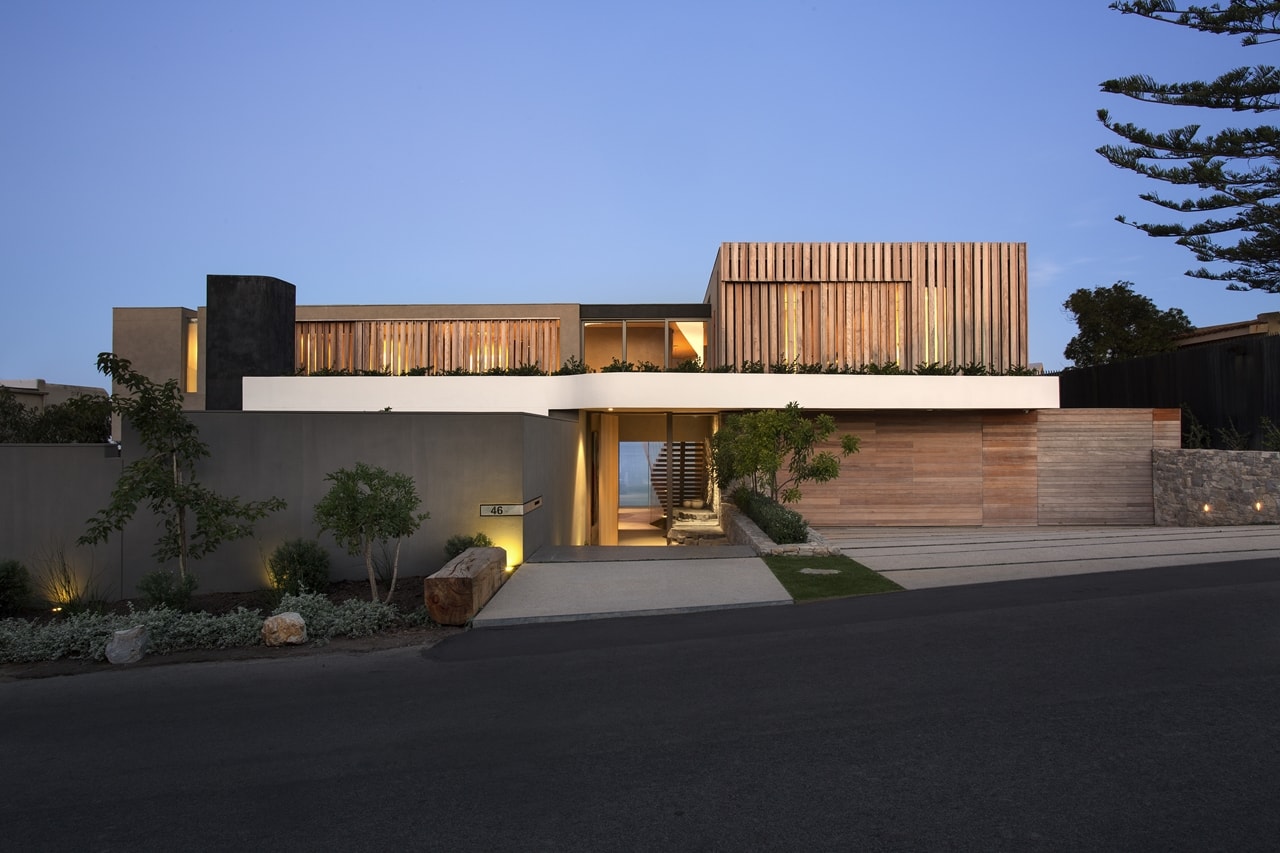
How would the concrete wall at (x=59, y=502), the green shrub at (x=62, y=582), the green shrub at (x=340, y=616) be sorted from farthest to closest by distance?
the concrete wall at (x=59, y=502) → the green shrub at (x=62, y=582) → the green shrub at (x=340, y=616)

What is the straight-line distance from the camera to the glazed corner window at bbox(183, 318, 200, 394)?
26.7m

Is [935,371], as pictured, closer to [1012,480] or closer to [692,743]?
[1012,480]

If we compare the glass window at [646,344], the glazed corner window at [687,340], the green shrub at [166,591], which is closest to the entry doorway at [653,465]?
the glazed corner window at [687,340]

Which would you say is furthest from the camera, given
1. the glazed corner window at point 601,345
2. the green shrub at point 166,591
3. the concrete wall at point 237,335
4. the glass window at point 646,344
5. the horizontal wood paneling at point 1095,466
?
the glass window at point 646,344

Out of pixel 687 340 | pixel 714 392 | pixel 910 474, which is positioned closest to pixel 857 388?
pixel 910 474

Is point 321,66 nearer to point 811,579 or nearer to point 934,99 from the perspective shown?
point 934,99

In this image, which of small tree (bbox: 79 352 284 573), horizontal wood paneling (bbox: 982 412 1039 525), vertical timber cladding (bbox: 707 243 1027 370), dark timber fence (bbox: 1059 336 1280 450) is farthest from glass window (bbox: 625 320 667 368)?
small tree (bbox: 79 352 284 573)

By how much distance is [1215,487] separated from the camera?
1538 centimetres

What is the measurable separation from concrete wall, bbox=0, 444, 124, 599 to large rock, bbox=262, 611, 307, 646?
3.56m

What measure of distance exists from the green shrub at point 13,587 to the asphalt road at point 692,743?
326 centimetres

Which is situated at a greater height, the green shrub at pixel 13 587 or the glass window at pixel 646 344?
the glass window at pixel 646 344

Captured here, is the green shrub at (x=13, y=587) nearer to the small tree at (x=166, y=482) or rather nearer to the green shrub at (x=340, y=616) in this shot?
the small tree at (x=166, y=482)

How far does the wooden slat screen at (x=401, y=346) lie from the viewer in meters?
22.3

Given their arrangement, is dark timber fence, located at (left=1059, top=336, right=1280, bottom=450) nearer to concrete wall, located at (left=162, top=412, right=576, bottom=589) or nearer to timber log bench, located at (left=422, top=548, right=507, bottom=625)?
concrete wall, located at (left=162, top=412, right=576, bottom=589)
